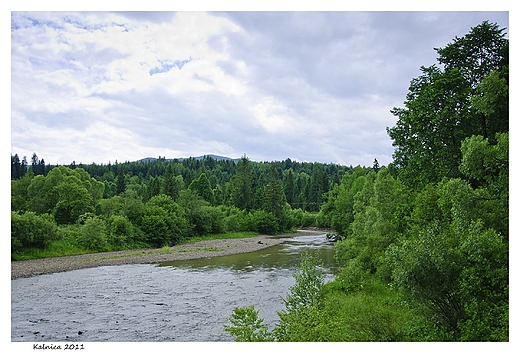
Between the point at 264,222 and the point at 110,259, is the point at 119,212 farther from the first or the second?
the point at 264,222

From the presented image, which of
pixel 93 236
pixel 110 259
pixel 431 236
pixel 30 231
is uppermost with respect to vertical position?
pixel 431 236

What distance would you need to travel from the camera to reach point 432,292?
30.5 ft

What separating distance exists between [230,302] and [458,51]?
14.9 m

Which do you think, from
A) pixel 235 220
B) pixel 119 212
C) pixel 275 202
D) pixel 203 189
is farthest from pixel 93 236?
pixel 275 202

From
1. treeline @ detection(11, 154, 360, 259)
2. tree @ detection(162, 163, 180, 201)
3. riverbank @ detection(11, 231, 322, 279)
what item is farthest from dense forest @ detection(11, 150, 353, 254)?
riverbank @ detection(11, 231, 322, 279)

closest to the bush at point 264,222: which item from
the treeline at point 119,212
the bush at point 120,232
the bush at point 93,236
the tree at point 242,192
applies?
the treeline at point 119,212

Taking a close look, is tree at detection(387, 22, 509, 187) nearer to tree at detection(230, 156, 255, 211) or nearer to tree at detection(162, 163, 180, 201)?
tree at detection(162, 163, 180, 201)

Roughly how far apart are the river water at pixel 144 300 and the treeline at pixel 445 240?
4.72 meters

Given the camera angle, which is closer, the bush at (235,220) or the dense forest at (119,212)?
the dense forest at (119,212)

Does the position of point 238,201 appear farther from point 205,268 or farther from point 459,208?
point 459,208

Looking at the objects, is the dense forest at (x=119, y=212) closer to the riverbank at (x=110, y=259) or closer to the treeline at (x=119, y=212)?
the treeline at (x=119, y=212)

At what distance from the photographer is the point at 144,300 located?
20.0 m

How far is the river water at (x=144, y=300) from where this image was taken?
49.5ft

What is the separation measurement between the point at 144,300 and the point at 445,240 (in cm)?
1524
